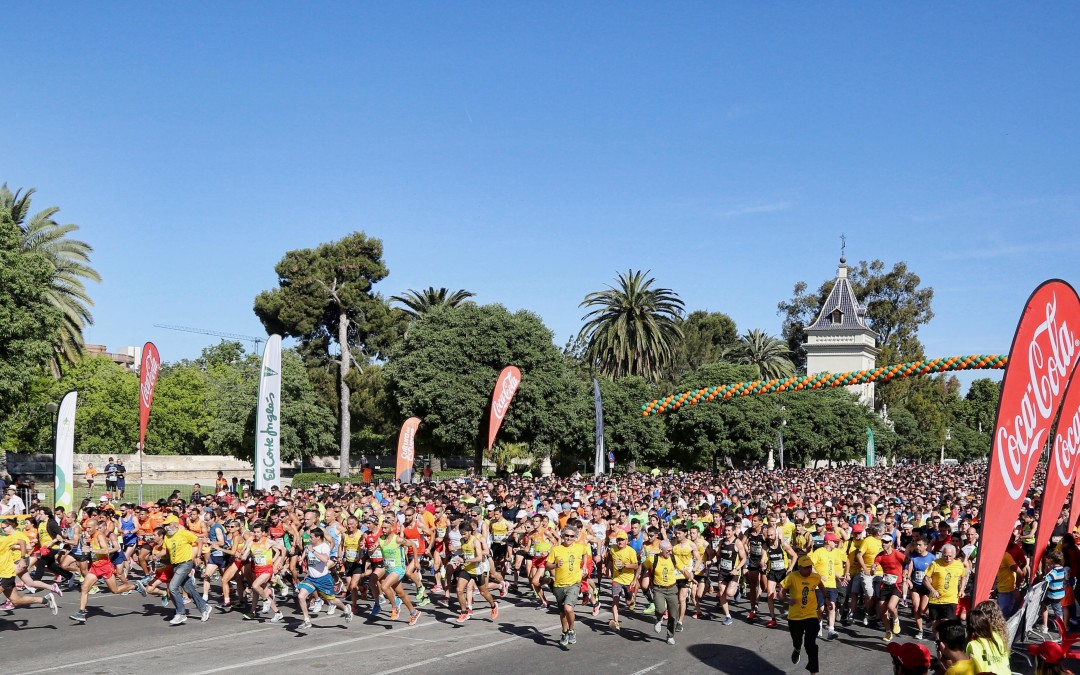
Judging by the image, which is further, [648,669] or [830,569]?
[830,569]

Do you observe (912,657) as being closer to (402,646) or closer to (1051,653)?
(1051,653)

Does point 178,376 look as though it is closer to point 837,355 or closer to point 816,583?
point 837,355

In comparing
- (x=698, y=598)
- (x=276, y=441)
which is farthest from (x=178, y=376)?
(x=698, y=598)

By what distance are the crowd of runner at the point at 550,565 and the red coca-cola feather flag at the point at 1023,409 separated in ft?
10.6

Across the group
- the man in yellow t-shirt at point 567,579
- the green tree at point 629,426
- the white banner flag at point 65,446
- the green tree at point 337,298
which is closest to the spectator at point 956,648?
the man in yellow t-shirt at point 567,579

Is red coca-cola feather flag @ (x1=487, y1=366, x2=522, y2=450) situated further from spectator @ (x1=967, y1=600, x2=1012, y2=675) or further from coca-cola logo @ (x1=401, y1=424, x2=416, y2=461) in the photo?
spectator @ (x1=967, y1=600, x2=1012, y2=675)

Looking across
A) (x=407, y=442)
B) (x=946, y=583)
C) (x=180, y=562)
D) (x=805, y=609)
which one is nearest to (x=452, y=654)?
(x=805, y=609)

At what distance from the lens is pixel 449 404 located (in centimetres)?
4800

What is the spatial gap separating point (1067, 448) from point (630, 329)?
198ft

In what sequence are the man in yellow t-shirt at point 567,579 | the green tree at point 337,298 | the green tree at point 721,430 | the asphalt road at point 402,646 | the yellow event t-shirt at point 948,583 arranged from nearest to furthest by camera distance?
the asphalt road at point 402,646 → the yellow event t-shirt at point 948,583 → the man in yellow t-shirt at point 567,579 → the green tree at point 721,430 → the green tree at point 337,298

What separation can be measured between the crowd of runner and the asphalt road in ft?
1.04

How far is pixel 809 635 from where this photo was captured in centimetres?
1195

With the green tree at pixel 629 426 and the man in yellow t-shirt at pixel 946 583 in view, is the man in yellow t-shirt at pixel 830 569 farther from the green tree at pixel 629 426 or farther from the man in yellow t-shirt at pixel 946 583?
the green tree at pixel 629 426

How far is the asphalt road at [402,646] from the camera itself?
12781 millimetres
